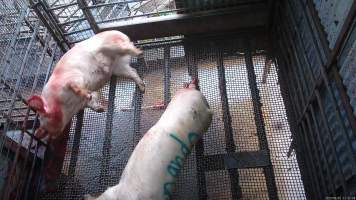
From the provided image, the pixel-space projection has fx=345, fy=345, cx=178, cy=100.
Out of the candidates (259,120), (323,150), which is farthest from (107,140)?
(323,150)

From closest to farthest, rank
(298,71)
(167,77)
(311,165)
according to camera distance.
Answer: (311,165) → (298,71) → (167,77)

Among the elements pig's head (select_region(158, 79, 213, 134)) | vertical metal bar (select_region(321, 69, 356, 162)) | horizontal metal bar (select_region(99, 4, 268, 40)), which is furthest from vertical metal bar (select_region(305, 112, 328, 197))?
horizontal metal bar (select_region(99, 4, 268, 40))

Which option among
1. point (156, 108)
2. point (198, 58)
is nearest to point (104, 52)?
point (156, 108)

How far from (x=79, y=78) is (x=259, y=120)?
1478 mm

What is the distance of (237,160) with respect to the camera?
2.70 m

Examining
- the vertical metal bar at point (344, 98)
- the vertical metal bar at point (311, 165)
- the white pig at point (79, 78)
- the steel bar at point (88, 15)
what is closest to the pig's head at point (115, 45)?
the white pig at point (79, 78)

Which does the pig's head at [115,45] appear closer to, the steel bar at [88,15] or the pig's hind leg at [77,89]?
the steel bar at [88,15]

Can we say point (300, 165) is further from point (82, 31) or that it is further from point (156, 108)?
point (82, 31)

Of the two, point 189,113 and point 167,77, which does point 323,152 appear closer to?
point 189,113

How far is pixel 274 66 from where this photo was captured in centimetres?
318

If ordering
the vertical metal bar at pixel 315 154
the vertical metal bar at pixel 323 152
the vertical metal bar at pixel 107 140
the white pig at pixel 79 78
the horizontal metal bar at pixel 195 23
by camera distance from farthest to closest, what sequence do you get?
the horizontal metal bar at pixel 195 23 → the vertical metal bar at pixel 107 140 → the white pig at pixel 79 78 → the vertical metal bar at pixel 315 154 → the vertical metal bar at pixel 323 152

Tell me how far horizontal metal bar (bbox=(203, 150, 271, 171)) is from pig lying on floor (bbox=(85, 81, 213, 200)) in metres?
0.38

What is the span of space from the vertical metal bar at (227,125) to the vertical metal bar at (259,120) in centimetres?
22

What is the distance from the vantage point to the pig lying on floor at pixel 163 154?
2.04 m
